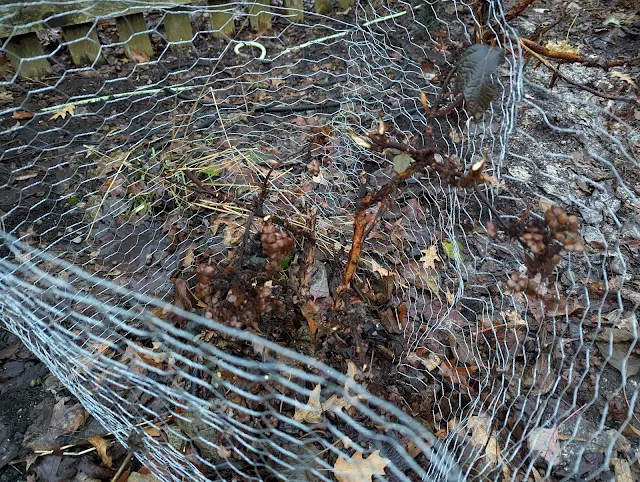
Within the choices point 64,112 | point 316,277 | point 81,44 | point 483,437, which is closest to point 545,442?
point 483,437

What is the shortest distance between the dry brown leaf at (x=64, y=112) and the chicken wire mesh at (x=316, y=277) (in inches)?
0.6

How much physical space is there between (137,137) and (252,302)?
182cm

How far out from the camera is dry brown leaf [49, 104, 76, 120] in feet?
9.23

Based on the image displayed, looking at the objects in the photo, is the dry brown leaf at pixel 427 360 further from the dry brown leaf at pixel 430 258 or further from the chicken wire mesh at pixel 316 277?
the dry brown leaf at pixel 430 258

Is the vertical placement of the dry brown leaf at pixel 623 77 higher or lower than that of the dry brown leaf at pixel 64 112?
lower

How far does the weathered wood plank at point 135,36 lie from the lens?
3215 millimetres

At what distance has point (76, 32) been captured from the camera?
123 inches

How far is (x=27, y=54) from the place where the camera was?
299 cm

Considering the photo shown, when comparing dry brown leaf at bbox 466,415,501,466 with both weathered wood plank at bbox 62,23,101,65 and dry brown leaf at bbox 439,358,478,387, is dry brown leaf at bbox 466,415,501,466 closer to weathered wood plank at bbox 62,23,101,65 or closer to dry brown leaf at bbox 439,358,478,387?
dry brown leaf at bbox 439,358,478,387

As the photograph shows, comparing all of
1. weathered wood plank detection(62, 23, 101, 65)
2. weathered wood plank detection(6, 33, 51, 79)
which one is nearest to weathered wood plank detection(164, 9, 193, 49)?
weathered wood plank detection(62, 23, 101, 65)

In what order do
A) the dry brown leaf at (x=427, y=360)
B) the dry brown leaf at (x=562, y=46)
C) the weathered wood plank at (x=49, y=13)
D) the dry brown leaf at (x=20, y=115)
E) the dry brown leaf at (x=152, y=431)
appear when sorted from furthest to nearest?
the dry brown leaf at (x=562, y=46)
the dry brown leaf at (x=20, y=115)
the weathered wood plank at (x=49, y=13)
the dry brown leaf at (x=427, y=360)
the dry brown leaf at (x=152, y=431)

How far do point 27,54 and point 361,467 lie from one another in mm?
3230

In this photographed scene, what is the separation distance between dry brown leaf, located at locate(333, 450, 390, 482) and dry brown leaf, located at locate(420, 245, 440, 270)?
3.07 ft

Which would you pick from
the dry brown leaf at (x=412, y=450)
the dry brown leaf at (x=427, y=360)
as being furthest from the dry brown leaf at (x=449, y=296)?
the dry brown leaf at (x=412, y=450)
